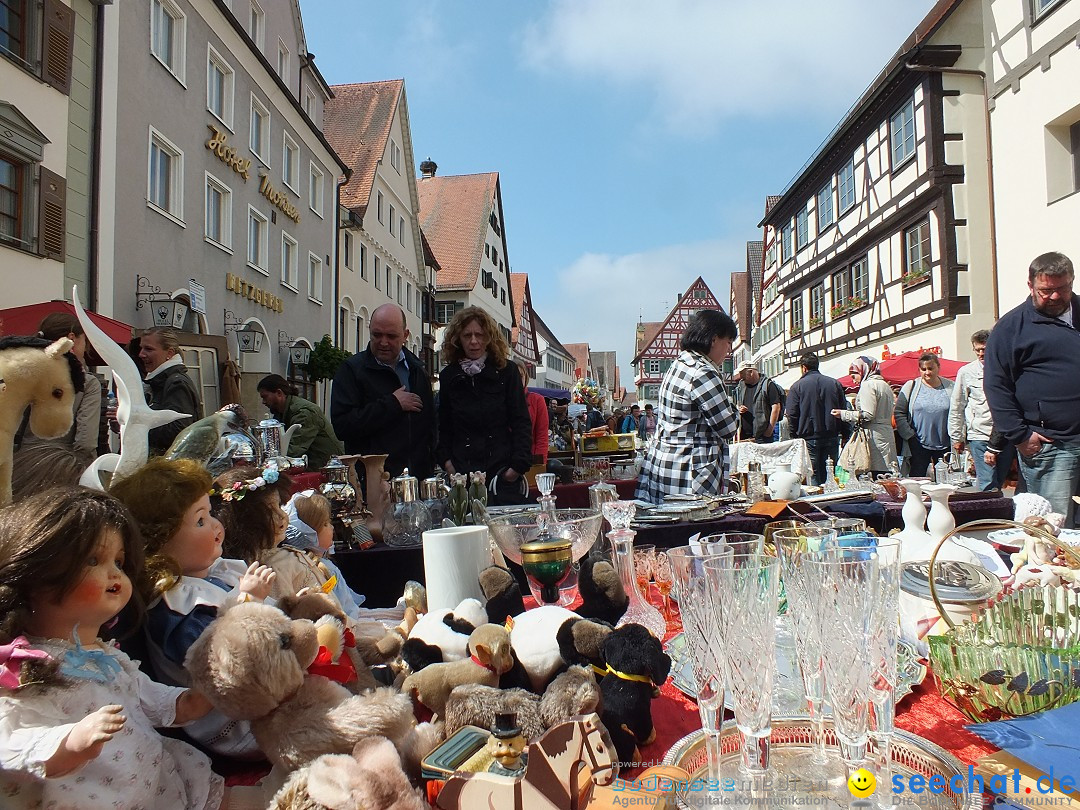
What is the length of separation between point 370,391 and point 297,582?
2.20 metres

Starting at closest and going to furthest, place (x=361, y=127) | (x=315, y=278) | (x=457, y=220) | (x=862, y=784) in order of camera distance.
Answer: (x=862, y=784), (x=315, y=278), (x=361, y=127), (x=457, y=220)

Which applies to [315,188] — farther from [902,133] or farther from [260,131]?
[902,133]

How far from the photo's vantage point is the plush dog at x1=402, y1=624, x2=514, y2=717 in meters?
1.05

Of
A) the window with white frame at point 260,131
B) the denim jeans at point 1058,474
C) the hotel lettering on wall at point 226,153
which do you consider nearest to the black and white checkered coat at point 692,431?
the denim jeans at point 1058,474

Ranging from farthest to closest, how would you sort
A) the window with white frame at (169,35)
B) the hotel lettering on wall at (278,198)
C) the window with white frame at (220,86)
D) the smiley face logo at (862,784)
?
the hotel lettering on wall at (278,198) < the window with white frame at (220,86) < the window with white frame at (169,35) < the smiley face logo at (862,784)

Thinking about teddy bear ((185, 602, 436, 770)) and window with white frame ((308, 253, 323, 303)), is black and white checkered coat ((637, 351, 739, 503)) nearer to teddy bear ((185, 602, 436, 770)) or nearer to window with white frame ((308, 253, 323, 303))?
teddy bear ((185, 602, 436, 770))

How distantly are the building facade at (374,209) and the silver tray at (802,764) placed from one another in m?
18.6

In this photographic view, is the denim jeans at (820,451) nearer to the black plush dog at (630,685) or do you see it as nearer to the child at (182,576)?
the black plush dog at (630,685)

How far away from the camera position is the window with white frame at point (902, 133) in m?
14.0

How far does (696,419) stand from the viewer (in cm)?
344

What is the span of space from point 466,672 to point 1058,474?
3584mm

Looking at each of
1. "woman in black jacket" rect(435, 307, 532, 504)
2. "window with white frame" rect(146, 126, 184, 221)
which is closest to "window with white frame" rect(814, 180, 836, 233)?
"window with white frame" rect(146, 126, 184, 221)

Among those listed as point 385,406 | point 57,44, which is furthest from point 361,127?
point 385,406

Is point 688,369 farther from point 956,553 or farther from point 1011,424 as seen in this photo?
point 956,553
